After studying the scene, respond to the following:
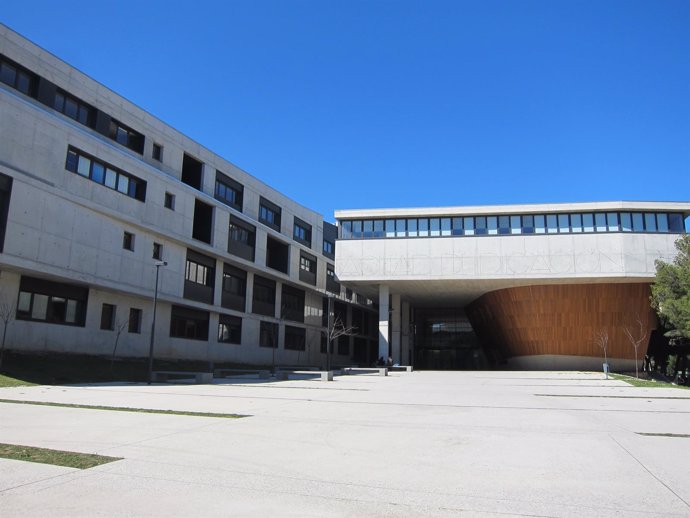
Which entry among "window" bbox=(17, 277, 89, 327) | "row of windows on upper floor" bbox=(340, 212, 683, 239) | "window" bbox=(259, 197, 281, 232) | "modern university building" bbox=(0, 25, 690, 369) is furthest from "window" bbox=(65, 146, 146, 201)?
"row of windows on upper floor" bbox=(340, 212, 683, 239)

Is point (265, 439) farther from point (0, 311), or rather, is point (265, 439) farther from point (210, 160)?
point (210, 160)

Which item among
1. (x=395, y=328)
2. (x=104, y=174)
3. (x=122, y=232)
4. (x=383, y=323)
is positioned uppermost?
(x=104, y=174)

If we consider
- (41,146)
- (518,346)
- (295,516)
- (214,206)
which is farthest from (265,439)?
(518,346)

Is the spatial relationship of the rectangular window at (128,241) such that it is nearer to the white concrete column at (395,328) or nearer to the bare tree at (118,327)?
the bare tree at (118,327)

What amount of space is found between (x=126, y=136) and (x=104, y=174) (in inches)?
184

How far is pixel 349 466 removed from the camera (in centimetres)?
704

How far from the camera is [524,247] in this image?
4597 centimetres

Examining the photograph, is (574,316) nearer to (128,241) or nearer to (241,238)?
(241,238)

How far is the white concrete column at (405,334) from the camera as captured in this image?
58.7m

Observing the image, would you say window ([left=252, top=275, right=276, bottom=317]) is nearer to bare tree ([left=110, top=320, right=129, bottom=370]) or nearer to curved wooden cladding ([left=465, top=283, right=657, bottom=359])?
bare tree ([left=110, top=320, right=129, bottom=370])

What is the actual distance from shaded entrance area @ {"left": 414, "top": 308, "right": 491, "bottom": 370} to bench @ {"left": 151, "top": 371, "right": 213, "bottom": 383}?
49.8 m

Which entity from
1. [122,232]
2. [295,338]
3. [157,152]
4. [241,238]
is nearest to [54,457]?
[122,232]

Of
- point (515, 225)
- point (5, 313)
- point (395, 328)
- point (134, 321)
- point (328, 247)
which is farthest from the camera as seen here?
point (328, 247)

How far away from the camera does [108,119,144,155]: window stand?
3456cm
